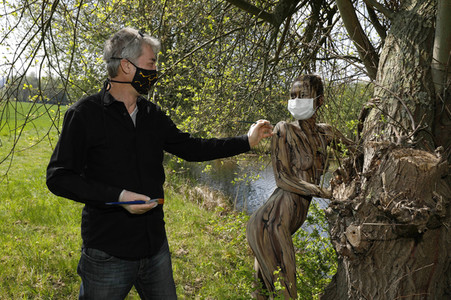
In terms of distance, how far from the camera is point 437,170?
6.87 feet

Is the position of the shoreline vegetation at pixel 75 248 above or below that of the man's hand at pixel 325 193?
below

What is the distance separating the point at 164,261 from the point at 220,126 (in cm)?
337

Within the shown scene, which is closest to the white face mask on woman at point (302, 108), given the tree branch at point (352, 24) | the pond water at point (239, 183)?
the tree branch at point (352, 24)

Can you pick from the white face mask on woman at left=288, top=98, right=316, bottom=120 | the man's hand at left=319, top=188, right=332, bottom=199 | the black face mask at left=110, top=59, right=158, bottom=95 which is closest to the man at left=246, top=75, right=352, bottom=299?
the white face mask on woman at left=288, top=98, right=316, bottom=120

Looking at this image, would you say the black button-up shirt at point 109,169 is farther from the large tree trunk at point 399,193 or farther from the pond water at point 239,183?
the pond water at point 239,183

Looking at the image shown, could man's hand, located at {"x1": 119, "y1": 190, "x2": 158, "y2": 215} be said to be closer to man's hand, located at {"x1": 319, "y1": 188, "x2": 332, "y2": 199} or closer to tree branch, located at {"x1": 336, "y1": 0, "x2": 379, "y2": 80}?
man's hand, located at {"x1": 319, "y1": 188, "x2": 332, "y2": 199}

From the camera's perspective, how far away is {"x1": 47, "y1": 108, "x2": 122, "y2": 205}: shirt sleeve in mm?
1878

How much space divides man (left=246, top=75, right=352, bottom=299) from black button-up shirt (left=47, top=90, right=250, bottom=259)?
2.64ft

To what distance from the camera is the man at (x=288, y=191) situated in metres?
2.69

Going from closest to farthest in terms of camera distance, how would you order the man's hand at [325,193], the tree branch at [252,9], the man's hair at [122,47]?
the man's hair at [122,47]
the man's hand at [325,193]
the tree branch at [252,9]

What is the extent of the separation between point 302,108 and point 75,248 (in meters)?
4.14

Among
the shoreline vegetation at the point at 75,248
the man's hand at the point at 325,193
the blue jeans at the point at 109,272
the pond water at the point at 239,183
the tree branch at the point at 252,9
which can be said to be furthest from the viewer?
the pond water at the point at 239,183

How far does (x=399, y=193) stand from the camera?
2121 millimetres

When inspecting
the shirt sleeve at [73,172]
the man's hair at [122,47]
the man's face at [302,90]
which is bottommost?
A: the shirt sleeve at [73,172]
